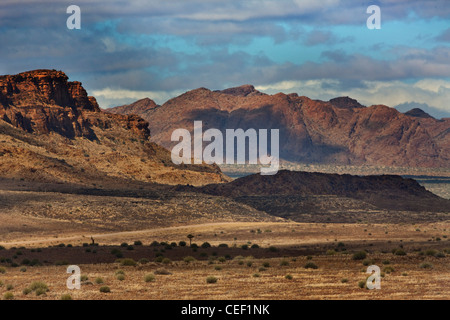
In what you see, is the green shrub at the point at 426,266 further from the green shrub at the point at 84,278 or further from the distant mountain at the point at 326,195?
the distant mountain at the point at 326,195

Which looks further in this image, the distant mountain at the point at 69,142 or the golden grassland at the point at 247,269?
the distant mountain at the point at 69,142

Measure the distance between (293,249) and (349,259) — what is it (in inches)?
453

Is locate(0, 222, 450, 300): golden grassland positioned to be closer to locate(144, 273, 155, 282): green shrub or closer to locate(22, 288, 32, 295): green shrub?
locate(22, 288, 32, 295): green shrub

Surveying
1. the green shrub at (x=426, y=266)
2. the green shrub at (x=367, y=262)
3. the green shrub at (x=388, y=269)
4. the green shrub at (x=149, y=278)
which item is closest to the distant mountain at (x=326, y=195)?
the green shrub at (x=367, y=262)

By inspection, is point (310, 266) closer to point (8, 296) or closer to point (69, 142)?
point (8, 296)

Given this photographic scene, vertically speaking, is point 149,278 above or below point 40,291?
above

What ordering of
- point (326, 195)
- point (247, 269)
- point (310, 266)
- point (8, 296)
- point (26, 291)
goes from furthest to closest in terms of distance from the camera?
point (326, 195) < point (247, 269) < point (310, 266) < point (26, 291) < point (8, 296)

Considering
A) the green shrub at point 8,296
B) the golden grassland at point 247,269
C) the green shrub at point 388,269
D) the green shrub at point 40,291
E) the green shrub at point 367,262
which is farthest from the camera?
the green shrub at point 367,262

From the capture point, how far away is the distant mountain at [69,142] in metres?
118

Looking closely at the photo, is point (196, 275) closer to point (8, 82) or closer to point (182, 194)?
point (182, 194)

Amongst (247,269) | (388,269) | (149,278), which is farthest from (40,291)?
(388,269)

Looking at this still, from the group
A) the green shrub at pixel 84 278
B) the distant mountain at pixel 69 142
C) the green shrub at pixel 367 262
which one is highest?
the distant mountain at pixel 69 142

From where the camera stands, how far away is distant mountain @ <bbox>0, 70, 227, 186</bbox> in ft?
388

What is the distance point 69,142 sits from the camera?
144 metres
